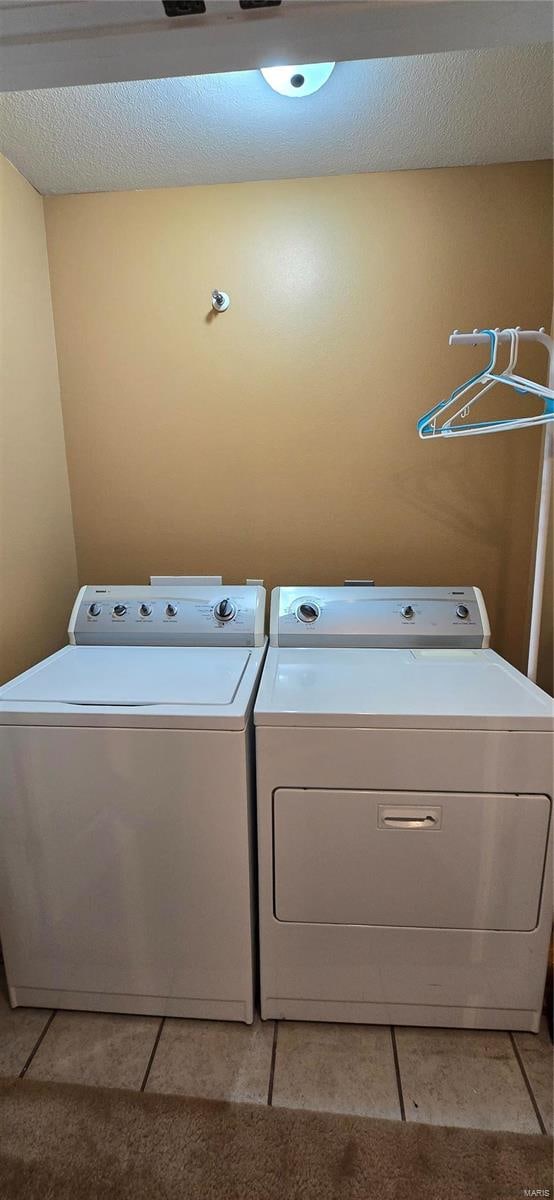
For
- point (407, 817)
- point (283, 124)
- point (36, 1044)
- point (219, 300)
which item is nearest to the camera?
point (407, 817)

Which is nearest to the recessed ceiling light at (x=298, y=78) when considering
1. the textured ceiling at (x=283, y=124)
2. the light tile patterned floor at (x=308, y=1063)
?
the textured ceiling at (x=283, y=124)

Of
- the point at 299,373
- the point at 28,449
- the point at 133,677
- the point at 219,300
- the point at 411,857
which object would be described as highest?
the point at 219,300

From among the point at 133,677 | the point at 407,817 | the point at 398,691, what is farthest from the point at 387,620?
the point at 133,677

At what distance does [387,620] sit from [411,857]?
678 mm

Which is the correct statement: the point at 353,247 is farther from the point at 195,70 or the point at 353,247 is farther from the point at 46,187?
the point at 46,187

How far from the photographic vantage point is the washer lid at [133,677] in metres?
1.23

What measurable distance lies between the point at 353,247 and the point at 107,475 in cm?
114

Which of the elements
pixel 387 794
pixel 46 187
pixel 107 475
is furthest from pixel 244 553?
pixel 46 187

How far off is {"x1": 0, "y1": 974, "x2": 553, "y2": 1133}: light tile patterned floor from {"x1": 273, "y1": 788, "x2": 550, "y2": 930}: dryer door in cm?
33

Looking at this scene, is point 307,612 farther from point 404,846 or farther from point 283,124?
point 283,124

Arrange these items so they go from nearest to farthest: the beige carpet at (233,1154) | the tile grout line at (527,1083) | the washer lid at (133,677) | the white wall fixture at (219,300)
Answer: the beige carpet at (233,1154)
the tile grout line at (527,1083)
the washer lid at (133,677)
the white wall fixture at (219,300)

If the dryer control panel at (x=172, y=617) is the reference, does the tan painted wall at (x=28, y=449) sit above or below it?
above

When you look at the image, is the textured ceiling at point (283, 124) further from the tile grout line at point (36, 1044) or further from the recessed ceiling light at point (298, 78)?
the tile grout line at point (36, 1044)

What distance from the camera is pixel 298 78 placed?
127 cm
